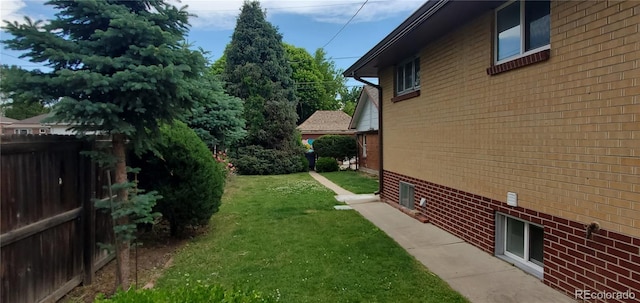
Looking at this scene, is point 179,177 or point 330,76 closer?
point 179,177

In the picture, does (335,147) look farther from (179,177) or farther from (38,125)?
(179,177)

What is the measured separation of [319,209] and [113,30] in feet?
19.6

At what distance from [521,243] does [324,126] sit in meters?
27.5

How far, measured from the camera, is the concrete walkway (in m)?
3.58

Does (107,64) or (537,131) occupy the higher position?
(107,64)

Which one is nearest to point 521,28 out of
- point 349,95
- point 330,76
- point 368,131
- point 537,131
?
point 537,131

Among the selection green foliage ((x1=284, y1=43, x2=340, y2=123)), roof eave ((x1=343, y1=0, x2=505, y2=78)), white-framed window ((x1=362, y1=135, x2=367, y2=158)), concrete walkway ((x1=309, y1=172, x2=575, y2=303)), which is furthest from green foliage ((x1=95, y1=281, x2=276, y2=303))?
green foliage ((x1=284, y1=43, x2=340, y2=123))

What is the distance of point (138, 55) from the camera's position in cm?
348

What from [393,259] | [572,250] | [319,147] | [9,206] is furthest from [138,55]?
[319,147]

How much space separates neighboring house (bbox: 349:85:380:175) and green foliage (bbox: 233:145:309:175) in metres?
4.12

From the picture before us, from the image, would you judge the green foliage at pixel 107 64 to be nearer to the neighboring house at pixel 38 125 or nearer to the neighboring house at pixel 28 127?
the neighboring house at pixel 38 125

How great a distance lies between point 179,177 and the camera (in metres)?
5.37

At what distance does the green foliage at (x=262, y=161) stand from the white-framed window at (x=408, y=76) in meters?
11.4

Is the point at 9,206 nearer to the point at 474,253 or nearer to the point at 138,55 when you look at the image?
the point at 138,55
